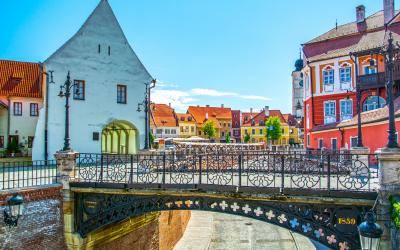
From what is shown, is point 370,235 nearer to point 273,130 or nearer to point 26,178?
point 26,178

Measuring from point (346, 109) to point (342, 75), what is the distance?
2911 millimetres

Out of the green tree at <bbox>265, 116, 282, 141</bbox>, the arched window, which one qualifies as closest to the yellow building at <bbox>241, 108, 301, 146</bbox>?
the green tree at <bbox>265, 116, 282, 141</bbox>

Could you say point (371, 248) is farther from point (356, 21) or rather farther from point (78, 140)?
point (356, 21)

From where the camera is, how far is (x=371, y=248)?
4898 mm

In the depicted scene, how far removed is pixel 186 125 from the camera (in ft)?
265

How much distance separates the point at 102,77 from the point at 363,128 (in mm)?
16823

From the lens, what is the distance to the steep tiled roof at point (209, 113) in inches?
3332

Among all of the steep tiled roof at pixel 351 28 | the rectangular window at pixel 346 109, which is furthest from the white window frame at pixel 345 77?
the steep tiled roof at pixel 351 28

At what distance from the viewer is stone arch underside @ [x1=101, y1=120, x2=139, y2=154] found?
A: 25.6 meters

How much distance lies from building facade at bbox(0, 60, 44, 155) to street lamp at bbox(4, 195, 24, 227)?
55.9 feet

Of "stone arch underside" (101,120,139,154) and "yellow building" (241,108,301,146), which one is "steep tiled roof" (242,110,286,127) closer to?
"yellow building" (241,108,301,146)

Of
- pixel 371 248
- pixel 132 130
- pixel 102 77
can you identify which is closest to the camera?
pixel 371 248

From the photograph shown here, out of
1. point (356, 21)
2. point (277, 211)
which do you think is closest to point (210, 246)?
point (277, 211)

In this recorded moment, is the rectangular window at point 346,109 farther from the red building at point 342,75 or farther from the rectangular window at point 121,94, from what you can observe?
the rectangular window at point 121,94
